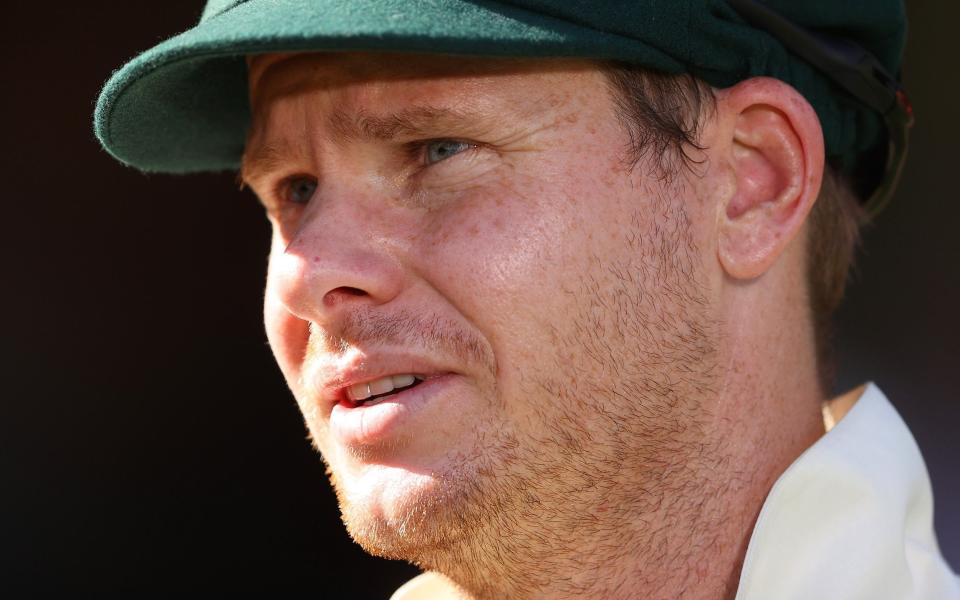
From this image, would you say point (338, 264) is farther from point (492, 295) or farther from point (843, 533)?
point (843, 533)

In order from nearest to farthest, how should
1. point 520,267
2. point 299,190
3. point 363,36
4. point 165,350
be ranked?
point 363,36
point 520,267
point 299,190
point 165,350

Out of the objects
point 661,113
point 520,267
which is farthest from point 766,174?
point 520,267

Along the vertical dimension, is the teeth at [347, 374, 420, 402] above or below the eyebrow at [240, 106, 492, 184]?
below

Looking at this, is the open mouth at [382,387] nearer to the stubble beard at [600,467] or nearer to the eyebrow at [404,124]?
the stubble beard at [600,467]

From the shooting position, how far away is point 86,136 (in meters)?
3.49

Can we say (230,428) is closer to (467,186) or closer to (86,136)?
(86,136)

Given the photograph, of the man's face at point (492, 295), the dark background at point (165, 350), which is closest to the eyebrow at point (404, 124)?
the man's face at point (492, 295)

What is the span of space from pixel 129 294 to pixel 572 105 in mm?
2217

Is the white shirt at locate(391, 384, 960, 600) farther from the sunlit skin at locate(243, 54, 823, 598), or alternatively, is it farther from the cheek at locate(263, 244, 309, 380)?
the cheek at locate(263, 244, 309, 380)

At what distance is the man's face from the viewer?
1699 millimetres

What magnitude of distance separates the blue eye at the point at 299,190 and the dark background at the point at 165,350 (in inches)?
60.9

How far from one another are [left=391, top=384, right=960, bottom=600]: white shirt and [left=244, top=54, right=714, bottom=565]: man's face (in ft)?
0.61

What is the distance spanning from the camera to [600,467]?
1.75m

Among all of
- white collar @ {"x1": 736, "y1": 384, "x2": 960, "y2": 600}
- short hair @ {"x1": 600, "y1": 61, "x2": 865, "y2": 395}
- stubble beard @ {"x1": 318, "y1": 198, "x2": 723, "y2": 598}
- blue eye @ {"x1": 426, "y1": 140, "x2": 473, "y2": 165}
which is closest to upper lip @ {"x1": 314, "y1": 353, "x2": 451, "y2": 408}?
stubble beard @ {"x1": 318, "y1": 198, "x2": 723, "y2": 598}
